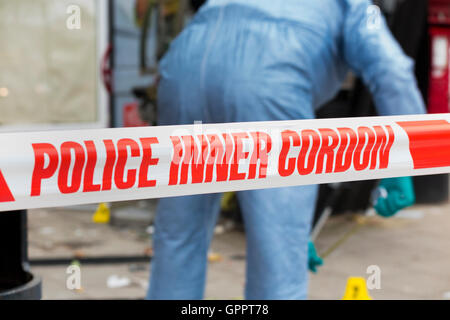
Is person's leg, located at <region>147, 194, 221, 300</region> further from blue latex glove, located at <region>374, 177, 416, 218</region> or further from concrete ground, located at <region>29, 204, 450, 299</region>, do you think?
concrete ground, located at <region>29, 204, 450, 299</region>

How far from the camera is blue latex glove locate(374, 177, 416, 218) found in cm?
239

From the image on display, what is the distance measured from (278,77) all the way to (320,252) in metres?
2.33

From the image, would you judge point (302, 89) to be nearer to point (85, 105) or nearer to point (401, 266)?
point (401, 266)

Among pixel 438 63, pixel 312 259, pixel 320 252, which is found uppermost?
pixel 438 63

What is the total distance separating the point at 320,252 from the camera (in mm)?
4426

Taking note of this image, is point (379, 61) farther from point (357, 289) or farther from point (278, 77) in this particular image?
point (357, 289)

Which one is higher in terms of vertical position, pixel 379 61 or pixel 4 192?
pixel 379 61

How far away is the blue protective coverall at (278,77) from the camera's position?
2311mm

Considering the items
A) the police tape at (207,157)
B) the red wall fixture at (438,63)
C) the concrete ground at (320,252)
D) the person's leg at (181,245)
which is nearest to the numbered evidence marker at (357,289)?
the police tape at (207,157)

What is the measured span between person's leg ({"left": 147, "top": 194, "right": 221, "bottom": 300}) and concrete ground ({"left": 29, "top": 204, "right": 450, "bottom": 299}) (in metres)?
0.93

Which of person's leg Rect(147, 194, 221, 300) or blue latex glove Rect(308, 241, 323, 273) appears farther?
blue latex glove Rect(308, 241, 323, 273)

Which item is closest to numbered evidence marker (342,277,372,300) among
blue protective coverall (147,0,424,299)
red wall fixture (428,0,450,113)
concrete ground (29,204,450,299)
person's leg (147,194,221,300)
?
blue protective coverall (147,0,424,299)

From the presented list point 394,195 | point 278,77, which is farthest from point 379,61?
point 394,195
